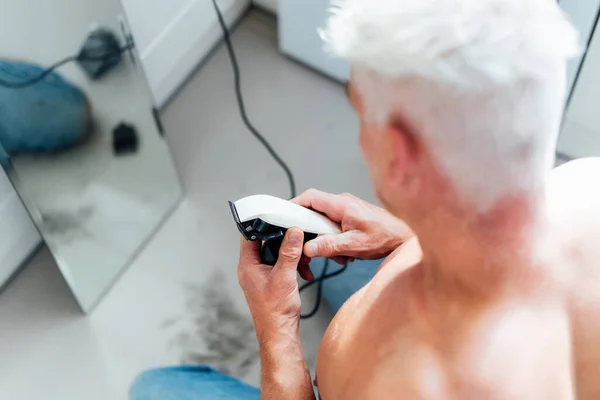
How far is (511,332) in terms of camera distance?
0.52 meters

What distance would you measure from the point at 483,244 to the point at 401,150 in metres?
0.10

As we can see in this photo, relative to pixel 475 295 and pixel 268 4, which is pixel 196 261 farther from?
pixel 475 295

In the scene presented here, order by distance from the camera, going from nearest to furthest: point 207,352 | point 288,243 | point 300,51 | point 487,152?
point 487,152
point 288,243
point 207,352
point 300,51

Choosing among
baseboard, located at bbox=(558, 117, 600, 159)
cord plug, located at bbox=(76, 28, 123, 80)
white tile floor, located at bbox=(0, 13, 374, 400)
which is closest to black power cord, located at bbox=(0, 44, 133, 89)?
cord plug, located at bbox=(76, 28, 123, 80)

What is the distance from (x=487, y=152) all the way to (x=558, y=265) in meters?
0.15

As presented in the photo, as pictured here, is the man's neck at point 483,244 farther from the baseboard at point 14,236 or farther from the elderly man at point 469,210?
the baseboard at point 14,236

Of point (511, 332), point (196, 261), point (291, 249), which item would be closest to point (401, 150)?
point (511, 332)

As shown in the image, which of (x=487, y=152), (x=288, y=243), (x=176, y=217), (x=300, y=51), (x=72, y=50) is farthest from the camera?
(x=300, y=51)

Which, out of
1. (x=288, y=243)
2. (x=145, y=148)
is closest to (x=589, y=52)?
(x=288, y=243)

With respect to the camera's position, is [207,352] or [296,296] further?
[207,352]

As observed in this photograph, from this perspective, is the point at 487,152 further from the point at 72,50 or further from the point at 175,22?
the point at 175,22

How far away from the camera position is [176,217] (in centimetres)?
144

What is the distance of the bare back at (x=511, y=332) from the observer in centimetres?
52

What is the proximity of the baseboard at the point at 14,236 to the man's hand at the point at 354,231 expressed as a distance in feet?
2.15
